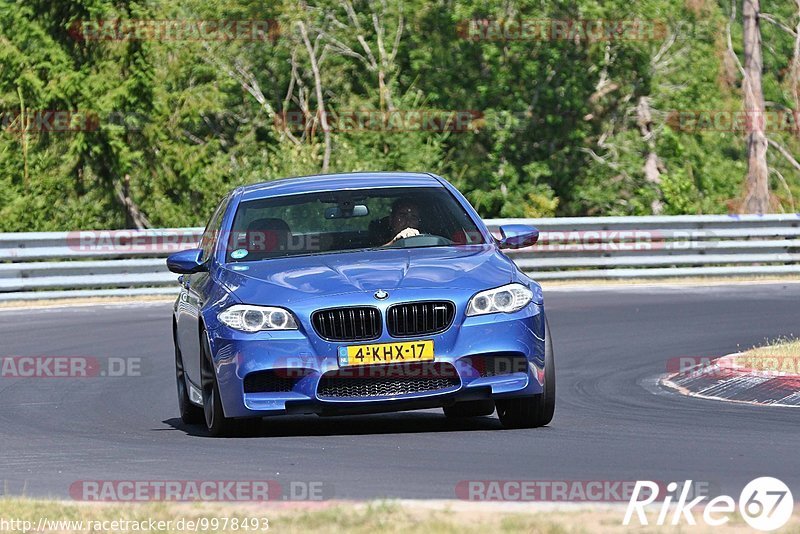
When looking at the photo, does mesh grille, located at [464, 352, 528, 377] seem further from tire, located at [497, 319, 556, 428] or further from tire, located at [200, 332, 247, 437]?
tire, located at [200, 332, 247, 437]

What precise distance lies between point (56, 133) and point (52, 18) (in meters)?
2.09

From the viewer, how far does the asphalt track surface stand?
7.86 metres

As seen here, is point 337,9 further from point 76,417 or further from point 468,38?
point 76,417

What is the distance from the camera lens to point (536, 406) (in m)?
9.73

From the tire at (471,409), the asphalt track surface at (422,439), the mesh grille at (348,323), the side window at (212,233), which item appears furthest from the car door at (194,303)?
the tire at (471,409)

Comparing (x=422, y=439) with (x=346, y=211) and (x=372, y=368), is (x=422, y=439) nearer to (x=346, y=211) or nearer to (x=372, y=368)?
(x=372, y=368)

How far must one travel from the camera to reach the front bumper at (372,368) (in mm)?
9227

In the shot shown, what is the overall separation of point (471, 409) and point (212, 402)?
1776mm

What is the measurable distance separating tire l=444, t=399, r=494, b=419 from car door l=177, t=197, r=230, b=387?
1652 mm

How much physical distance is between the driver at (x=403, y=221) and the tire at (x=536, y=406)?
1.32 m

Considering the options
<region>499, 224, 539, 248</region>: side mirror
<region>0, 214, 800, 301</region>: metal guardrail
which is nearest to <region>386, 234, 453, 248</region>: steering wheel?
<region>499, 224, 539, 248</region>: side mirror

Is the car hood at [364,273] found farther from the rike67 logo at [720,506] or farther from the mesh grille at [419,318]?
the rike67 logo at [720,506]

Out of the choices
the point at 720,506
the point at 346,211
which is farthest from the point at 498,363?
the point at 720,506

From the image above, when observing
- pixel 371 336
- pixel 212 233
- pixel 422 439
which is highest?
pixel 212 233
